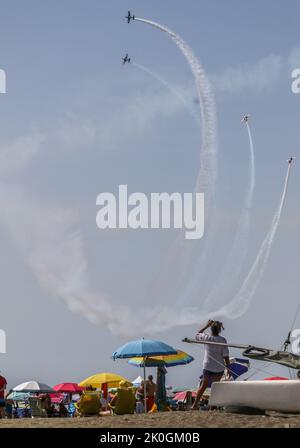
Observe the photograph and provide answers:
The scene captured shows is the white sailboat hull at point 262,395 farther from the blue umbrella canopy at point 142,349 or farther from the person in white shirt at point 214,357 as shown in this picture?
the blue umbrella canopy at point 142,349

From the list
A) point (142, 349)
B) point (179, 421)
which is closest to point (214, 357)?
point (179, 421)

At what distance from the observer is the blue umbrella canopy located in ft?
92.0

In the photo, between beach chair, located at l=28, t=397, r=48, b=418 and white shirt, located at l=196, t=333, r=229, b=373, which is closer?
white shirt, located at l=196, t=333, r=229, b=373

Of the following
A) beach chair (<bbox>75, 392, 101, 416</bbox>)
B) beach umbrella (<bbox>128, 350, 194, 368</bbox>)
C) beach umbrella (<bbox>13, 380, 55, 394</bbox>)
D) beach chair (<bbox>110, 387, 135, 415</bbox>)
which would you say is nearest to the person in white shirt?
beach chair (<bbox>110, 387, 135, 415</bbox>)

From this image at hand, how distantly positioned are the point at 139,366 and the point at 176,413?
15.4 metres

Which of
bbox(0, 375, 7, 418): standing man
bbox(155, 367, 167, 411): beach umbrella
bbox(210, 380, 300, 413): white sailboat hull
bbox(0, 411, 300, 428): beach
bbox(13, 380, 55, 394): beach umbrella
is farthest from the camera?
bbox(13, 380, 55, 394): beach umbrella

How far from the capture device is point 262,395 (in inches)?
Answer: 633

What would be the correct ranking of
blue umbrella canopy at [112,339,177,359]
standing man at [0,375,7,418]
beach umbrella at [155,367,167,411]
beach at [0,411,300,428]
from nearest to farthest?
1. beach at [0,411,300,428]
2. standing man at [0,375,7,418]
3. beach umbrella at [155,367,167,411]
4. blue umbrella canopy at [112,339,177,359]

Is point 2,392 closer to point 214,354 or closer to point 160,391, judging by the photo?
point 160,391

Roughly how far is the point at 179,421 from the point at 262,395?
5.81 ft

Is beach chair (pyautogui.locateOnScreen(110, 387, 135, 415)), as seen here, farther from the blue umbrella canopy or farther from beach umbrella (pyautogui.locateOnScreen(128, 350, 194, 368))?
beach umbrella (pyautogui.locateOnScreen(128, 350, 194, 368))
